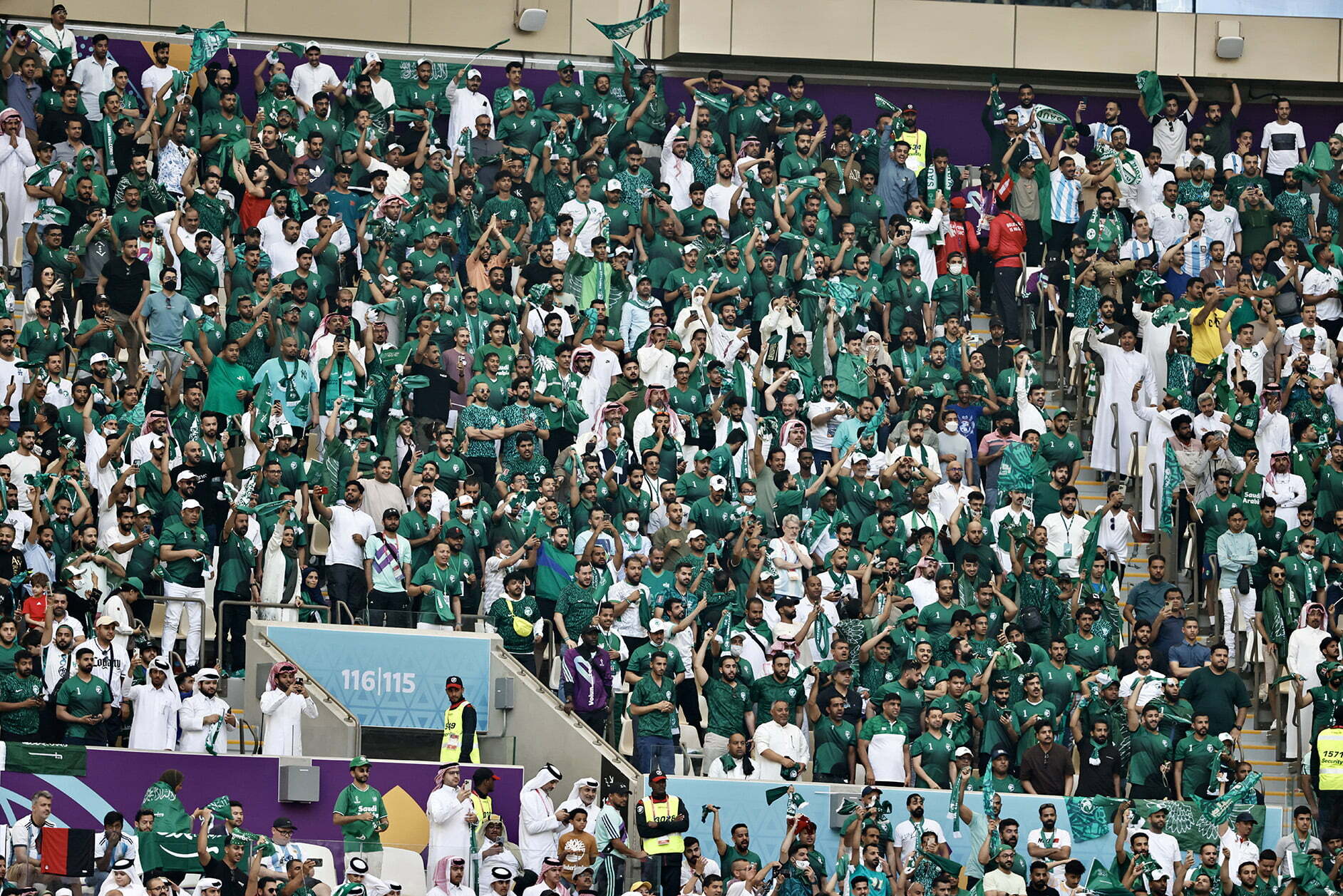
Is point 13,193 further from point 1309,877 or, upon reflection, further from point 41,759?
point 1309,877

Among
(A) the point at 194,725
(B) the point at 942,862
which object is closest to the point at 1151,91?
(B) the point at 942,862

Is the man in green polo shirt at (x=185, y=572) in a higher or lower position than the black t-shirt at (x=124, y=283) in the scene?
lower

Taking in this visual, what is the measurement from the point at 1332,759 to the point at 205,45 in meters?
14.3

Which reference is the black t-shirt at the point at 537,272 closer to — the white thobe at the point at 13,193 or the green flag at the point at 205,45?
the green flag at the point at 205,45

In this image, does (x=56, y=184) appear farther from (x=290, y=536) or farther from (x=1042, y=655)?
(x=1042, y=655)

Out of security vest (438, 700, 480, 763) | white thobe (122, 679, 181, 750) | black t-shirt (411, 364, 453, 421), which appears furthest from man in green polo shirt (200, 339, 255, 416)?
security vest (438, 700, 480, 763)

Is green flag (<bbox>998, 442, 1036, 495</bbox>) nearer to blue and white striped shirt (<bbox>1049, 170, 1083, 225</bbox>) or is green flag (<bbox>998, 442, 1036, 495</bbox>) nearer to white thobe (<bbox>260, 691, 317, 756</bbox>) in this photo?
blue and white striped shirt (<bbox>1049, 170, 1083, 225</bbox>)

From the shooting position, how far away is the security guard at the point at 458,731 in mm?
21797

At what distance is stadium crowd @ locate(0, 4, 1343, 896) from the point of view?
22359mm

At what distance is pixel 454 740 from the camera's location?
2181 centimetres

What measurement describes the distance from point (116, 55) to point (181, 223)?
17.6 ft

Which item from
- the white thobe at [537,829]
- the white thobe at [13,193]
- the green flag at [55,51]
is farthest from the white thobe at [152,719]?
the green flag at [55,51]

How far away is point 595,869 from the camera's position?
68.5ft

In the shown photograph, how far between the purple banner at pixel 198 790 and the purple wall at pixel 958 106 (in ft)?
41.9
